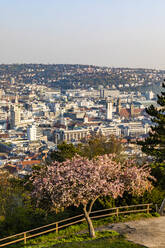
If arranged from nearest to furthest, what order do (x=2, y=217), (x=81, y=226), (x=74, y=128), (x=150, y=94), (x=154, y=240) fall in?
(x=154, y=240), (x=81, y=226), (x=2, y=217), (x=74, y=128), (x=150, y=94)

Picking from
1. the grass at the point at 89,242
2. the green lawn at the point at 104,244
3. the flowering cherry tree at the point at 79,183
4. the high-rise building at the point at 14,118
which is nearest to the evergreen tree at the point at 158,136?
the flowering cherry tree at the point at 79,183

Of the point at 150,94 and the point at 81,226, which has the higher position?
the point at 150,94

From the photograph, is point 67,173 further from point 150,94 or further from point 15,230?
point 150,94

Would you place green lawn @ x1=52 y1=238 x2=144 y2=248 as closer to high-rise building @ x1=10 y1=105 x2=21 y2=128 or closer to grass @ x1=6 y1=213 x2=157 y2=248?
grass @ x1=6 y1=213 x2=157 y2=248

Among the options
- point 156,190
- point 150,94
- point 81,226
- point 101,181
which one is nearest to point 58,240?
point 81,226

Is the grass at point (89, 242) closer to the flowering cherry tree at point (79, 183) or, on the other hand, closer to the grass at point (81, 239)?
the grass at point (81, 239)

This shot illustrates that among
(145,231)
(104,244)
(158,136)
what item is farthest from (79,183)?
(158,136)

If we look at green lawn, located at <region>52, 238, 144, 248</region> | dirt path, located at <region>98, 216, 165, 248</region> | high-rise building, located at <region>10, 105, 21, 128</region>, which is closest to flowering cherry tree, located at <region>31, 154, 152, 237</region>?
green lawn, located at <region>52, 238, 144, 248</region>
